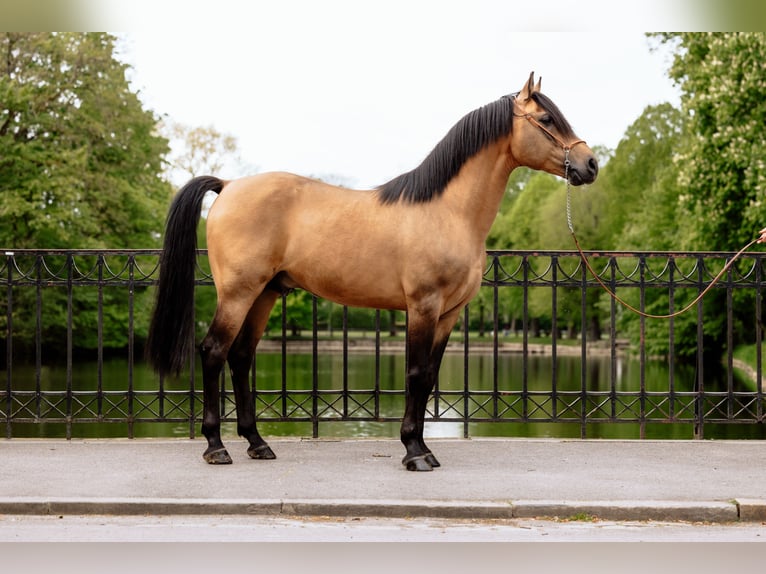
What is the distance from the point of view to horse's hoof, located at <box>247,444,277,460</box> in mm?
7961

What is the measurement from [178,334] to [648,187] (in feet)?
138

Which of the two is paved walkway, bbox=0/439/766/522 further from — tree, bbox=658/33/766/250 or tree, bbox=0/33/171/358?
tree, bbox=0/33/171/358

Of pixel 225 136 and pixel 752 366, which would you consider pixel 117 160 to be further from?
pixel 752 366

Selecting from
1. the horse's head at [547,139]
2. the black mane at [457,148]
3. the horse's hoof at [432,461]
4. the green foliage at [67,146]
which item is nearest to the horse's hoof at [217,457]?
the horse's hoof at [432,461]

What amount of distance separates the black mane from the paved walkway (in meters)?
2.38

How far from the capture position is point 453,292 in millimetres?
7723

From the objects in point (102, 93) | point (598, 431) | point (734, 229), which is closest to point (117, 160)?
point (102, 93)

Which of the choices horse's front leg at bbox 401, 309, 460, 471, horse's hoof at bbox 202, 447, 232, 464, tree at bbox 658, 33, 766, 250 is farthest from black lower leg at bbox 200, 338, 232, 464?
tree at bbox 658, 33, 766, 250

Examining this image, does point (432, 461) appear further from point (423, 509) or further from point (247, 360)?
point (247, 360)

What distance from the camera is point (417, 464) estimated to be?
24.5ft

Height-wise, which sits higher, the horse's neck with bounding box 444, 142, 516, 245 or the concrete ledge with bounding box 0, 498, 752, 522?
the horse's neck with bounding box 444, 142, 516, 245

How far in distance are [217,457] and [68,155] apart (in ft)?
76.9

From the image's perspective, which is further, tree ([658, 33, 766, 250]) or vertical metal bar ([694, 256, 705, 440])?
tree ([658, 33, 766, 250])

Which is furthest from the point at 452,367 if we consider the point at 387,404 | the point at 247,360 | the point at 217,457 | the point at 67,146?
the point at 217,457
